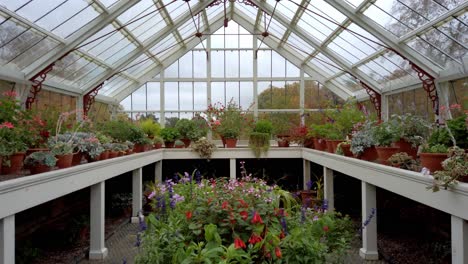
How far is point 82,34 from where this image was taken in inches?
356

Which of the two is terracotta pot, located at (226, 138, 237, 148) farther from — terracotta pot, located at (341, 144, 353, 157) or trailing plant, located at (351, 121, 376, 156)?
trailing plant, located at (351, 121, 376, 156)

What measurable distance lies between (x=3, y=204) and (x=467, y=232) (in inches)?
133

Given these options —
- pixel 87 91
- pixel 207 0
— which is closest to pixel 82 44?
pixel 87 91

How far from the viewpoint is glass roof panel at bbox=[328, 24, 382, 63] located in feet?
33.2

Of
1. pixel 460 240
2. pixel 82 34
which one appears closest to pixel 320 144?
pixel 460 240

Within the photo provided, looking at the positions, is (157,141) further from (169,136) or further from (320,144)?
(320,144)

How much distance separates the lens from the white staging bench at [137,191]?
297 centimetres

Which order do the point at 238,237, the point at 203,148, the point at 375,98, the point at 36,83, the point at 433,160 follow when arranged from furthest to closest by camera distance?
the point at 375,98, the point at 203,148, the point at 36,83, the point at 433,160, the point at 238,237

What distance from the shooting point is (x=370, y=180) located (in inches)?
198

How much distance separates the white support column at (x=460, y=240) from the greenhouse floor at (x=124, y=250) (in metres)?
1.77

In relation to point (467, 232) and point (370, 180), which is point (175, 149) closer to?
point (370, 180)

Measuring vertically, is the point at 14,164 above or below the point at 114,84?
below

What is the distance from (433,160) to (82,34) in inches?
314

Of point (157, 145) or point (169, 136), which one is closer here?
point (157, 145)
